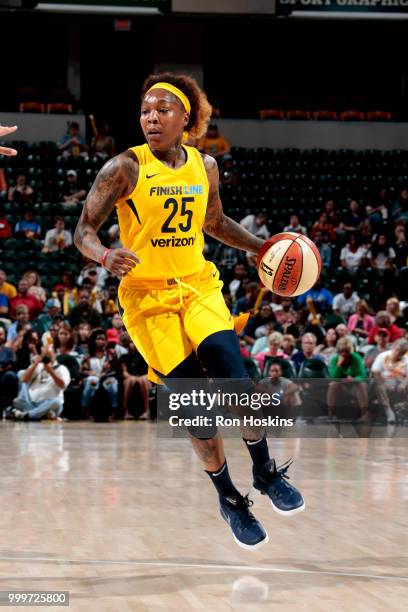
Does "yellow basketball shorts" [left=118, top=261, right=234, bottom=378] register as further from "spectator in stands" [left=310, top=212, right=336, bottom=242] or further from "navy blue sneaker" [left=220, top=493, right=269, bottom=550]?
"spectator in stands" [left=310, top=212, right=336, bottom=242]

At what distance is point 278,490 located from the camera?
5.52 m

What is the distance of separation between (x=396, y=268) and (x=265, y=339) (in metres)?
3.99

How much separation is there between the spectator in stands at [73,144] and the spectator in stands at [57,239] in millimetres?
2835

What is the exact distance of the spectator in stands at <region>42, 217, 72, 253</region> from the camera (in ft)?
55.6

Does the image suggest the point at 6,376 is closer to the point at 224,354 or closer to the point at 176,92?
the point at 176,92

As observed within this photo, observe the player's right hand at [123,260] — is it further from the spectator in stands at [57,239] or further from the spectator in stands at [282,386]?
the spectator in stands at [57,239]

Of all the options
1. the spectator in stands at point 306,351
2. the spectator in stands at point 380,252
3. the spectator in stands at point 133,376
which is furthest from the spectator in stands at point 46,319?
the spectator in stands at point 380,252

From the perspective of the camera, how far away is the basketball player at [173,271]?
5.31 meters

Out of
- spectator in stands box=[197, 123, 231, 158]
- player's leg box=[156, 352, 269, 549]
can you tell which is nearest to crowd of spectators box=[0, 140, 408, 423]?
spectator in stands box=[197, 123, 231, 158]

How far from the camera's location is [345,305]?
15.8 metres

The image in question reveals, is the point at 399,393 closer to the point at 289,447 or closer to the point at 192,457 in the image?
the point at 289,447

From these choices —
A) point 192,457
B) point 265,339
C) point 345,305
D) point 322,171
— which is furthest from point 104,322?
point 322,171

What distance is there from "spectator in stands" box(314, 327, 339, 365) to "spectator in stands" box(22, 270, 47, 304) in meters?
4.29

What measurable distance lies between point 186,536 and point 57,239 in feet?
37.5
